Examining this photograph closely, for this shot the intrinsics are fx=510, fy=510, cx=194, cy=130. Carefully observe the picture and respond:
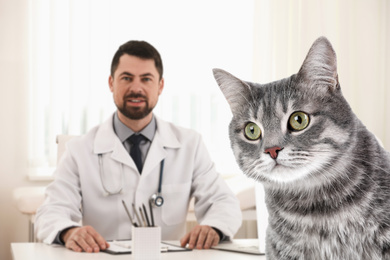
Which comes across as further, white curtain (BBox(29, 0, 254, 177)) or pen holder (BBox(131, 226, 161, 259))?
white curtain (BBox(29, 0, 254, 177))

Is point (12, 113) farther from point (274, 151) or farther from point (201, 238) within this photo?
point (274, 151)

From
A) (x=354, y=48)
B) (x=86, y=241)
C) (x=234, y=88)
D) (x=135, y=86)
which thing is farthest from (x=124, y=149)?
(x=354, y=48)

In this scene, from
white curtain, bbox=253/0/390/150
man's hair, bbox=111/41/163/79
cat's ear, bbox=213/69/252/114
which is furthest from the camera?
white curtain, bbox=253/0/390/150

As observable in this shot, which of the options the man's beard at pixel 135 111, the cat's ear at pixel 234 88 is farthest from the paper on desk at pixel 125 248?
the cat's ear at pixel 234 88

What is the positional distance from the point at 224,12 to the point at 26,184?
1.69m

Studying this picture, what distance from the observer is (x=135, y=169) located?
1.72m

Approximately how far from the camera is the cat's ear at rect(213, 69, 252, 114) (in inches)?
22.1

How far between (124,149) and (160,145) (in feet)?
0.42

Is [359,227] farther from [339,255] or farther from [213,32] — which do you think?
[213,32]

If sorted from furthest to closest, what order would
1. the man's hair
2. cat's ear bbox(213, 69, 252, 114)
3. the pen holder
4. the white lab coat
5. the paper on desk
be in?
1. the man's hair
2. the white lab coat
3. the paper on desk
4. the pen holder
5. cat's ear bbox(213, 69, 252, 114)

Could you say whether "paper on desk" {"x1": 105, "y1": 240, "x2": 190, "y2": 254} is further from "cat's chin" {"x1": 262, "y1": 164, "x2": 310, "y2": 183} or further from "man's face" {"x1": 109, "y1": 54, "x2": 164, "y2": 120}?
"cat's chin" {"x1": 262, "y1": 164, "x2": 310, "y2": 183}

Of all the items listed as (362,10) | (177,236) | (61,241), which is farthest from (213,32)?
(61,241)

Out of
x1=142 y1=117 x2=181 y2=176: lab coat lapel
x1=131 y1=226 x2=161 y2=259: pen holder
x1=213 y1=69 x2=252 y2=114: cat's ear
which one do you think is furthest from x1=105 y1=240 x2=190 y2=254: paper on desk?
x1=213 y1=69 x2=252 y2=114: cat's ear

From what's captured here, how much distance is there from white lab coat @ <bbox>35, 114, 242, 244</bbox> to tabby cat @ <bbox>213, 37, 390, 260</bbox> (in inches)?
43.3
